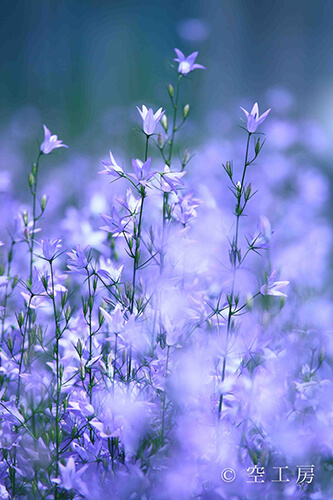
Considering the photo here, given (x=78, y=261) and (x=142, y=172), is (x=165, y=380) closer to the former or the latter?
(x=78, y=261)

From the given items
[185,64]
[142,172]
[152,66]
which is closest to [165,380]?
[142,172]

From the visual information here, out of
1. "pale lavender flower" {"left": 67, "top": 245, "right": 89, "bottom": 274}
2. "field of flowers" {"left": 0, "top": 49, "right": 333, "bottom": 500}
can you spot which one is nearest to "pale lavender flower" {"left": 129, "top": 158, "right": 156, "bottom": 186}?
"field of flowers" {"left": 0, "top": 49, "right": 333, "bottom": 500}

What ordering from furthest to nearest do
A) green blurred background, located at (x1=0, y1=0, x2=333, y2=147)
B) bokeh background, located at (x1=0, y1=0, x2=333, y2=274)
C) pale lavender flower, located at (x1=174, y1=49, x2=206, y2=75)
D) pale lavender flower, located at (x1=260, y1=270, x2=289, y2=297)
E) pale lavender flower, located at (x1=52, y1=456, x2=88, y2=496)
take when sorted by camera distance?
green blurred background, located at (x1=0, y1=0, x2=333, y2=147), bokeh background, located at (x1=0, y1=0, x2=333, y2=274), pale lavender flower, located at (x1=174, y1=49, x2=206, y2=75), pale lavender flower, located at (x1=260, y1=270, x2=289, y2=297), pale lavender flower, located at (x1=52, y1=456, x2=88, y2=496)

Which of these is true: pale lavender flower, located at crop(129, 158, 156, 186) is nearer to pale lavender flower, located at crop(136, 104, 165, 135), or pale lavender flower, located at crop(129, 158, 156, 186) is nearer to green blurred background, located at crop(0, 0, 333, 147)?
pale lavender flower, located at crop(136, 104, 165, 135)

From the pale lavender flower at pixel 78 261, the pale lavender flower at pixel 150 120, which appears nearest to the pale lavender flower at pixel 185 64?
the pale lavender flower at pixel 150 120

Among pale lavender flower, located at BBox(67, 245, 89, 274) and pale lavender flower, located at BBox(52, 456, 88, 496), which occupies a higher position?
pale lavender flower, located at BBox(67, 245, 89, 274)

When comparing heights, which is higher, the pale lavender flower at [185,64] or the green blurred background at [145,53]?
the green blurred background at [145,53]

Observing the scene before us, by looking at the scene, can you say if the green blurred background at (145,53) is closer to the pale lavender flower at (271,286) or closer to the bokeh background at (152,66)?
the bokeh background at (152,66)

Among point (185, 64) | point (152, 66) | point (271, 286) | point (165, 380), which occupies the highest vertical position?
point (152, 66)

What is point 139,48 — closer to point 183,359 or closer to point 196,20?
point 196,20

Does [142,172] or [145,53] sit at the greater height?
[145,53]

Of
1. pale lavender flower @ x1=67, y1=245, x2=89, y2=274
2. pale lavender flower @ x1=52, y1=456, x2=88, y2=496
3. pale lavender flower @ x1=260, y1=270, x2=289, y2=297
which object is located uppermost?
pale lavender flower @ x1=67, y1=245, x2=89, y2=274

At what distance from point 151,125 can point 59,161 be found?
2238 mm

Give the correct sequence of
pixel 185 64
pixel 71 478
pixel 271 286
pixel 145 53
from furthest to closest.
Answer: pixel 145 53, pixel 185 64, pixel 271 286, pixel 71 478
